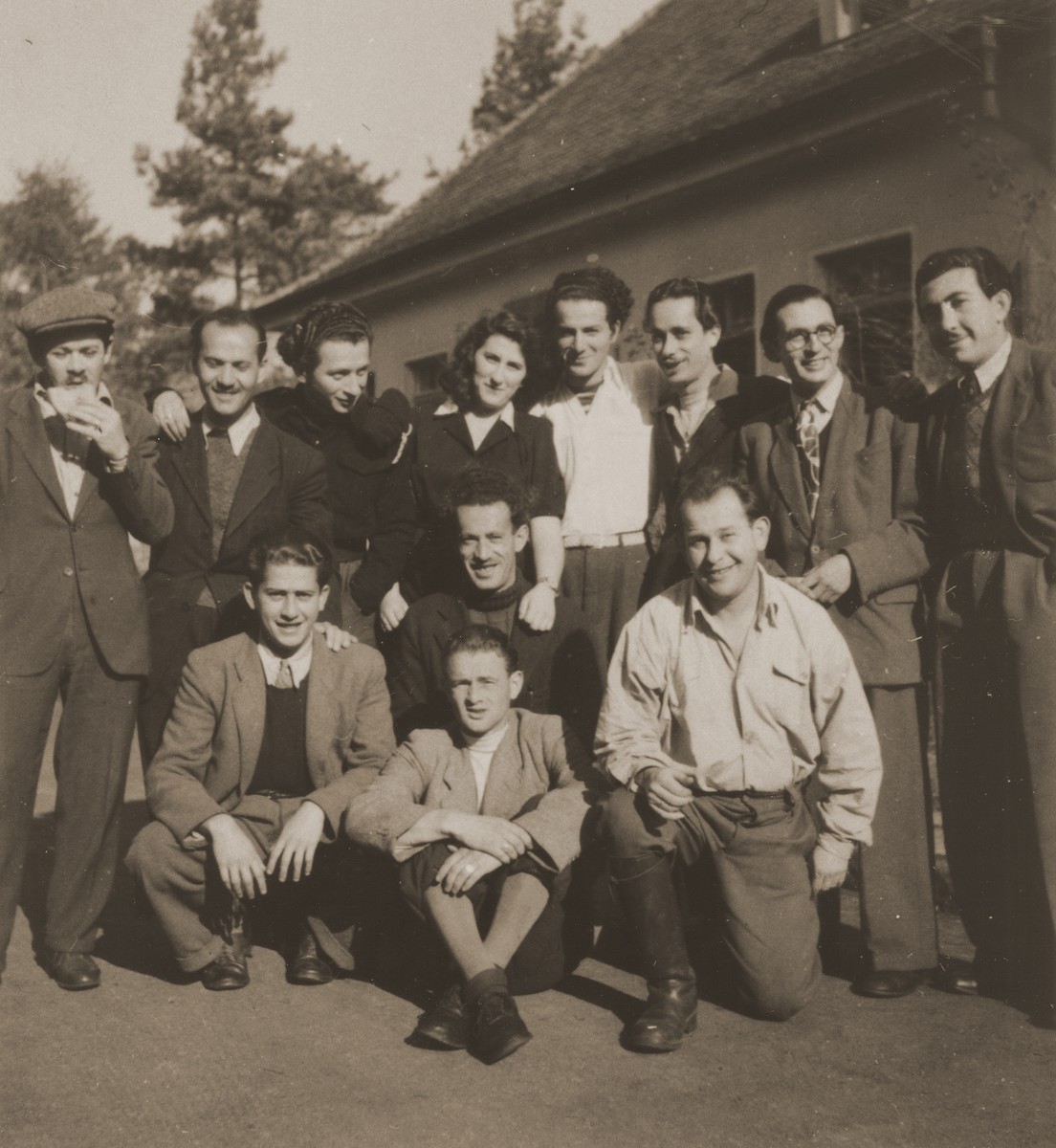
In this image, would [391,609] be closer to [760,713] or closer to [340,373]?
[340,373]

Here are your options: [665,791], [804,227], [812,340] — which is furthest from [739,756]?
[804,227]

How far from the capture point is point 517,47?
3416 centimetres

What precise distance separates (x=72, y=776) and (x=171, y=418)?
1256 mm

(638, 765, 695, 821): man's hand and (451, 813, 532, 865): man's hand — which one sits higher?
(638, 765, 695, 821): man's hand

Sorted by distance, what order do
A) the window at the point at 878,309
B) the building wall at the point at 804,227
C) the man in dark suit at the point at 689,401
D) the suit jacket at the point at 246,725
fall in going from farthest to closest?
the window at the point at 878,309 < the building wall at the point at 804,227 < the man in dark suit at the point at 689,401 < the suit jacket at the point at 246,725

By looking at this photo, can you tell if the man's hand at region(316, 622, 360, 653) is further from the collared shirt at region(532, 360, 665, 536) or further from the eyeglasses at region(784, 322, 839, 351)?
the eyeglasses at region(784, 322, 839, 351)

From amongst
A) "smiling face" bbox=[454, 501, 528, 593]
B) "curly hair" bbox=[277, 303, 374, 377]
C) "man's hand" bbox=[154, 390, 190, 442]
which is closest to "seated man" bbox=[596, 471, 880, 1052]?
"smiling face" bbox=[454, 501, 528, 593]

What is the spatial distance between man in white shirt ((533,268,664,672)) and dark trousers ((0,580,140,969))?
168 cm

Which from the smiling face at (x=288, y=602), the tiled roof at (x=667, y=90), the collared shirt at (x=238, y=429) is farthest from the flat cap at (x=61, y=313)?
the tiled roof at (x=667, y=90)

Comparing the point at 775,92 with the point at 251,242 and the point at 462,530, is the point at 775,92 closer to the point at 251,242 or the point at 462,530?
the point at 462,530

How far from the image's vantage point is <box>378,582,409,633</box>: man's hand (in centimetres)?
484

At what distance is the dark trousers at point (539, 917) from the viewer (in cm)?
392

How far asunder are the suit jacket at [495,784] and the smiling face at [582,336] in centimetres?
138

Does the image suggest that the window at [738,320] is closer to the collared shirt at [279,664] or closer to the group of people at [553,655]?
the group of people at [553,655]
